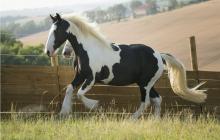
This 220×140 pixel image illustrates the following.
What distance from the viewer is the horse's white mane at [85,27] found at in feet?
31.9

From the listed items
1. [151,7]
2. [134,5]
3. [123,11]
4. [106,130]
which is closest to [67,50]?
[106,130]

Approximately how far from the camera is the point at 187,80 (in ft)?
38.4

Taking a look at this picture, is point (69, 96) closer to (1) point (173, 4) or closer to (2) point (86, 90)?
(2) point (86, 90)

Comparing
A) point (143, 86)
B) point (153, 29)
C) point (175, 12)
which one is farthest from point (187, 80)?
point (175, 12)

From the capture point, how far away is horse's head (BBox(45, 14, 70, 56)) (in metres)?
9.31

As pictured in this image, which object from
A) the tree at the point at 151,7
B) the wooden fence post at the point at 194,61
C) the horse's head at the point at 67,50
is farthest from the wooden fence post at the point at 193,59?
the tree at the point at 151,7

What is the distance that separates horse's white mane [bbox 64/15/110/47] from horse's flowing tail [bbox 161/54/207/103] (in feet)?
4.80

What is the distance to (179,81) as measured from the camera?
34.7ft

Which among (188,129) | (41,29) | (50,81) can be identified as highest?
(41,29)

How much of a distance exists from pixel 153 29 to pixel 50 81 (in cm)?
1975

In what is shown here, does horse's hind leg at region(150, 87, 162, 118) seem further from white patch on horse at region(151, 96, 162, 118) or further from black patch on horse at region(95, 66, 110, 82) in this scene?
black patch on horse at region(95, 66, 110, 82)

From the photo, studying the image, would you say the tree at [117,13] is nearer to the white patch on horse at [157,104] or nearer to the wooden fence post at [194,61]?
the wooden fence post at [194,61]

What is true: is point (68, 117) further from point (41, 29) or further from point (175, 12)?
point (175, 12)

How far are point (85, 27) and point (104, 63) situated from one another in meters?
0.72
